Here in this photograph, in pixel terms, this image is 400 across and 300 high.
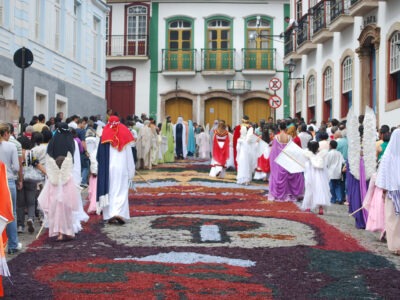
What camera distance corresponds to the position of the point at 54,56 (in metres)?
26.6

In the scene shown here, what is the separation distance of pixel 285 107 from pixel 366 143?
29728 millimetres

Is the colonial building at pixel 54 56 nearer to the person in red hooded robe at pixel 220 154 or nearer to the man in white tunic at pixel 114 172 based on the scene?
the person in red hooded robe at pixel 220 154

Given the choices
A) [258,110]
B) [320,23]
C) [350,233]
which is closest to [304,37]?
[320,23]

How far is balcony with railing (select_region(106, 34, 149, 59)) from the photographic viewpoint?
138 feet

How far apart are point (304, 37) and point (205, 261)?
2291 cm

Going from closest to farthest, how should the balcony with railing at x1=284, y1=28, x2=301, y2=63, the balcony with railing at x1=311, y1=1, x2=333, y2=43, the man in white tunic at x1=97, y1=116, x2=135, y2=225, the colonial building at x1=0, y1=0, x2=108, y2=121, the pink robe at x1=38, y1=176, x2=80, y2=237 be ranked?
the pink robe at x1=38, y1=176, x2=80, y2=237 < the man in white tunic at x1=97, y1=116, x2=135, y2=225 < the colonial building at x1=0, y1=0, x2=108, y2=121 < the balcony with railing at x1=311, y1=1, x2=333, y2=43 < the balcony with railing at x1=284, y1=28, x2=301, y2=63

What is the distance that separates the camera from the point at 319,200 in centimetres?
1406

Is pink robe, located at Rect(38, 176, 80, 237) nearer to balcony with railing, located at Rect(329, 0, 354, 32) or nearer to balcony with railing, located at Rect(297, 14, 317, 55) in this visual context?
balcony with railing, located at Rect(329, 0, 354, 32)

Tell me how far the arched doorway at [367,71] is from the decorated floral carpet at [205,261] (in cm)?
1044

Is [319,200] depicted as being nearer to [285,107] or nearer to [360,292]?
[360,292]

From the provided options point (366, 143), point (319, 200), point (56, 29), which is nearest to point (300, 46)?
point (56, 29)

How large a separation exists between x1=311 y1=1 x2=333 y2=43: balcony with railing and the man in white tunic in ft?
51.3

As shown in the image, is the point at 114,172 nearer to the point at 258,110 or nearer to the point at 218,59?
the point at 218,59

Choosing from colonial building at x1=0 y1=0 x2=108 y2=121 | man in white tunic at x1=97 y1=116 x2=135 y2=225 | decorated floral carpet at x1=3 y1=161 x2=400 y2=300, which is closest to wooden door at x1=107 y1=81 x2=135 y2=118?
colonial building at x1=0 y1=0 x2=108 y2=121
